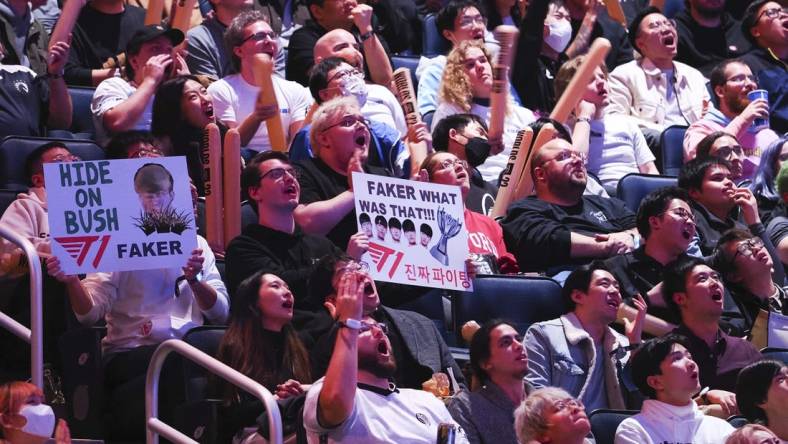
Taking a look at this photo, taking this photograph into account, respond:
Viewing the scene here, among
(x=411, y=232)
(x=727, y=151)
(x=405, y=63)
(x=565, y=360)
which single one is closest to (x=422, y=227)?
(x=411, y=232)

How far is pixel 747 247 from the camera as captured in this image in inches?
296

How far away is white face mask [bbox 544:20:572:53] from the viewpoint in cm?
995

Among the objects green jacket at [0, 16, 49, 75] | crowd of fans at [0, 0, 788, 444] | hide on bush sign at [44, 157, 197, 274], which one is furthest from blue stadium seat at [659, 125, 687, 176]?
hide on bush sign at [44, 157, 197, 274]

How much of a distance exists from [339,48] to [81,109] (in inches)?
49.0

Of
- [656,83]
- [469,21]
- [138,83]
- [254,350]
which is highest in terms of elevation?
[138,83]

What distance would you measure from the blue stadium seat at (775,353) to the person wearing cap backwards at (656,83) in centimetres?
266

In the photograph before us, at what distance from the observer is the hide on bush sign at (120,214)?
6.21 meters

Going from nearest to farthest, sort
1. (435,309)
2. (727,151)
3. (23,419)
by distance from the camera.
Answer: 1. (23,419)
2. (435,309)
3. (727,151)

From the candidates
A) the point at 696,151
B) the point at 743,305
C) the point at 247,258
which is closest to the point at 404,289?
the point at 247,258

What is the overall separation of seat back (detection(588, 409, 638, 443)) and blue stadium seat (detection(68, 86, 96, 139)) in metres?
3.01

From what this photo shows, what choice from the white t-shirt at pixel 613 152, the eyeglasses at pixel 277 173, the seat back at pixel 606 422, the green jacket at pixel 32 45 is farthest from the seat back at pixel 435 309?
the green jacket at pixel 32 45

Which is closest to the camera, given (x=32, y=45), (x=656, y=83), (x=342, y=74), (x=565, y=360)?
(x=565, y=360)

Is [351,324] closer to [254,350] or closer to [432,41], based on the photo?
[254,350]

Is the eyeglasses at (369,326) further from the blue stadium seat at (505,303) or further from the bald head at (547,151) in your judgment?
the bald head at (547,151)
